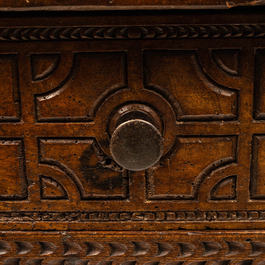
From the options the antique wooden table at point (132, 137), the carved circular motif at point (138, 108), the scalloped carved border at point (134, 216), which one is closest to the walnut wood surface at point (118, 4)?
the antique wooden table at point (132, 137)

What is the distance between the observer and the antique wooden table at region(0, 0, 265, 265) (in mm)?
766

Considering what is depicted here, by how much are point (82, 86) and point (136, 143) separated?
12.0 inches

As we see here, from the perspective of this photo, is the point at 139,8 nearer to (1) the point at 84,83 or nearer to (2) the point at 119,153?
(1) the point at 84,83

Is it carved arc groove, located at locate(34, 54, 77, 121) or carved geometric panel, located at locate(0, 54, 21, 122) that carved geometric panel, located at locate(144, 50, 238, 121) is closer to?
carved arc groove, located at locate(34, 54, 77, 121)

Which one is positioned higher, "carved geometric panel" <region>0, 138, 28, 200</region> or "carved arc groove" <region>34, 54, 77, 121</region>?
"carved arc groove" <region>34, 54, 77, 121</region>

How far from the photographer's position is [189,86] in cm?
82

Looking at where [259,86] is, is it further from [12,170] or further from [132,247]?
[12,170]

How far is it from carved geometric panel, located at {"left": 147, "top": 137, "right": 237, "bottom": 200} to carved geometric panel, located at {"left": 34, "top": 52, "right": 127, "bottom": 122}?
1.11 feet

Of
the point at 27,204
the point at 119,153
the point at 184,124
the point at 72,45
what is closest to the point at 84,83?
the point at 72,45

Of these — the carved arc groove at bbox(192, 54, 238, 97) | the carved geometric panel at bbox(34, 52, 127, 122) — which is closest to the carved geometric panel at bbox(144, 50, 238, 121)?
the carved arc groove at bbox(192, 54, 238, 97)

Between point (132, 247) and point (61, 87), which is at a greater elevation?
point (61, 87)

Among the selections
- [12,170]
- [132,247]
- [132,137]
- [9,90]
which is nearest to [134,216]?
[132,247]

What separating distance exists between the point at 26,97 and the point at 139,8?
0.51 m

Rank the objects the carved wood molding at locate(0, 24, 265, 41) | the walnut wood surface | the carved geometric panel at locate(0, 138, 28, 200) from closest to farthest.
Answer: the walnut wood surface, the carved wood molding at locate(0, 24, 265, 41), the carved geometric panel at locate(0, 138, 28, 200)
